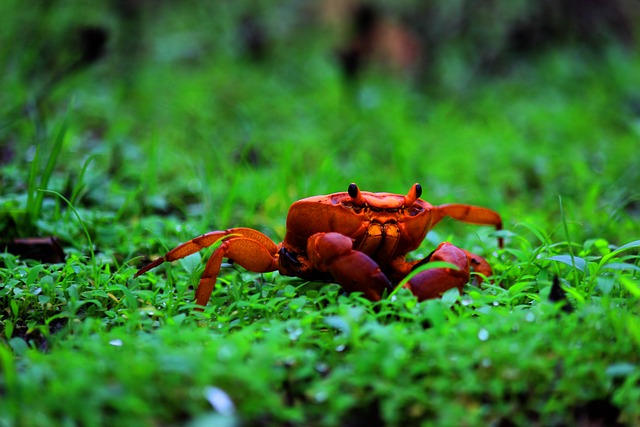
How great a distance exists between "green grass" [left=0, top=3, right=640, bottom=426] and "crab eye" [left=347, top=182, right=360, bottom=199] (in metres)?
0.43

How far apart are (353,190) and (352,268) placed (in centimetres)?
45

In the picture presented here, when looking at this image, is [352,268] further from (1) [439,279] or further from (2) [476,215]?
(2) [476,215]

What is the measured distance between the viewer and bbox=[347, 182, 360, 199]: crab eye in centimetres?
276

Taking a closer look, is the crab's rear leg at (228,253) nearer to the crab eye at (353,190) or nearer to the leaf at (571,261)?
the crab eye at (353,190)

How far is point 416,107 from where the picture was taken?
8055mm

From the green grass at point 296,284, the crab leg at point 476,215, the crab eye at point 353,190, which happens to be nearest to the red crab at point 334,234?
the crab eye at point 353,190

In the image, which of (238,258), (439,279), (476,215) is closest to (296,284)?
(238,258)

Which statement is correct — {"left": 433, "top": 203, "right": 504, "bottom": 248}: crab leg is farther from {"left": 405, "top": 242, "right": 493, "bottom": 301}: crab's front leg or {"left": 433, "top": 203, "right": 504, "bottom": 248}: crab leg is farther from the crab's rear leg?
the crab's rear leg

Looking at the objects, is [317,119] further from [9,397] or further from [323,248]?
[9,397]

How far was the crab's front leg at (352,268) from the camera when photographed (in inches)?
97.3

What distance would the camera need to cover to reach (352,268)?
2.47 m

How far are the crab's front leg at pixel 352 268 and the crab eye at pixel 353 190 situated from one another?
12.1 inches

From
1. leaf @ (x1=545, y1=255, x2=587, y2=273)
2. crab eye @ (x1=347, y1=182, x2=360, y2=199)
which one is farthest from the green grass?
crab eye @ (x1=347, y1=182, x2=360, y2=199)

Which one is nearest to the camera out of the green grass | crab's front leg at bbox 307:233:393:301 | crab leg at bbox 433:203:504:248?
the green grass
